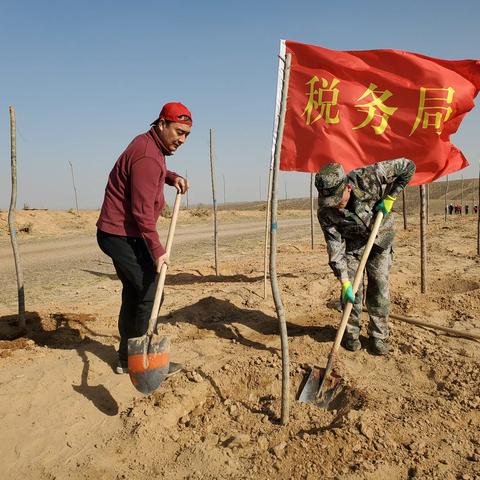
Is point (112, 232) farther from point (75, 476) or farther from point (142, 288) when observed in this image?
point (75, 476)

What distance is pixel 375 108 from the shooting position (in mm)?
5121

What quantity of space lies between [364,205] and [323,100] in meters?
2.32

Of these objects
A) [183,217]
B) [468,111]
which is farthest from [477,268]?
[183,217]

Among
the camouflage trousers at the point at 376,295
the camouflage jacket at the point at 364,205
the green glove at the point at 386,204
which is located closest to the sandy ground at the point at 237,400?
the camouflage trousers at the point at 376,295

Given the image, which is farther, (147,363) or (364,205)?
(364,205)


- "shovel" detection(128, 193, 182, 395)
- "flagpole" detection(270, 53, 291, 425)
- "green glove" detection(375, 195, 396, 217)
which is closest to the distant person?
"shovel" detection(128, 193, 182, 395)

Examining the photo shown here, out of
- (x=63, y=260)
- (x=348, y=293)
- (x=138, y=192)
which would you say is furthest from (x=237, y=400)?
(x=63, y=260)

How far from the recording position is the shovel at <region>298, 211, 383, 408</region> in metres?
2.90

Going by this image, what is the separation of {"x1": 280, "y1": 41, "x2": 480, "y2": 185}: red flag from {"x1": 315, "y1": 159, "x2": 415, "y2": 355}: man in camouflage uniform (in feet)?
5.75

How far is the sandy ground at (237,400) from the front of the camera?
2.27 metres

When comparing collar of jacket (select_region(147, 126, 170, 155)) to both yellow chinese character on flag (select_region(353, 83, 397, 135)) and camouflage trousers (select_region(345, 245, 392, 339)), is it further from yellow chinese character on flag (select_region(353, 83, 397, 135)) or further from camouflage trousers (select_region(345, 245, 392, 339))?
yellow chinese character on flag (select_region(353, 83, 397, 135))

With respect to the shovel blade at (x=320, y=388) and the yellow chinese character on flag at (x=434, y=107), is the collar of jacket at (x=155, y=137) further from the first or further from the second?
the yellow chinese character on flag at (x=434, y=107)

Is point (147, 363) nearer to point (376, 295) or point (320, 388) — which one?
point (320, 388)

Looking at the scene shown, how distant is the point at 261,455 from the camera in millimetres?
2305
